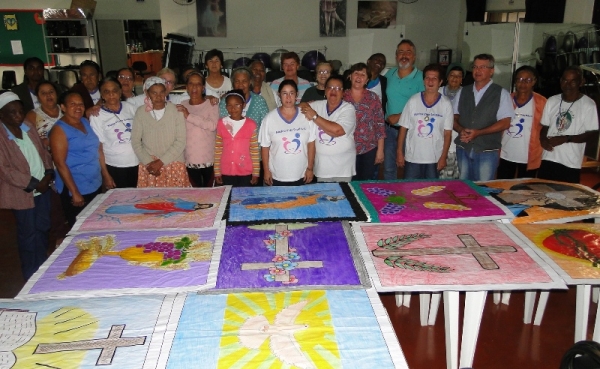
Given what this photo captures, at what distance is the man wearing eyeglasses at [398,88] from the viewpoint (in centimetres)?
398

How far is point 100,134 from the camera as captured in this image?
325 centimetres

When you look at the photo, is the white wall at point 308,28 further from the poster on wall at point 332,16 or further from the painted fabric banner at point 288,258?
the painted fabric banner at point 288,258

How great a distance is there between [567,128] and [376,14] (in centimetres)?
678

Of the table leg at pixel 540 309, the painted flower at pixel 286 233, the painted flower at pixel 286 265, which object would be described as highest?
the painted flower at pixel 286 233

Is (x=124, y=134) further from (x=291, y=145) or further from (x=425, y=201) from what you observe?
(x=425, y=201)

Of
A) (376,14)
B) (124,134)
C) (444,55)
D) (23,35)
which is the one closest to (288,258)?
(124,134)

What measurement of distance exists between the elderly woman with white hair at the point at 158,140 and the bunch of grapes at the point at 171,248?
1113 mm

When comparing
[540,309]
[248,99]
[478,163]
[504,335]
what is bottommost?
[504,335]

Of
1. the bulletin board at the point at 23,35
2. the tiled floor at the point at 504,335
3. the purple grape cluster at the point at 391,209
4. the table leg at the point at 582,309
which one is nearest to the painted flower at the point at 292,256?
the purple grape cluster at the point at 391,209

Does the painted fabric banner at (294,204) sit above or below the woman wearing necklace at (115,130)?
below

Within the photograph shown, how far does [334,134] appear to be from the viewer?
3201 millimetres

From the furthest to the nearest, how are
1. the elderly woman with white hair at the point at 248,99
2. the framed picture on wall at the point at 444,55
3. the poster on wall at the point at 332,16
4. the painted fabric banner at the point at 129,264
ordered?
the framed picture on wall at the point at 444,55 → the poster on wall at the point at 332,16 → the elderly woman with white hair at the point at 248,99 → the painted fabric banner at the point at 129,264

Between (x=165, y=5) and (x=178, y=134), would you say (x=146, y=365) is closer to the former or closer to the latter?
(x=178, y=134)

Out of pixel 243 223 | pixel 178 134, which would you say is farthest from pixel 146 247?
pixel 178 134
